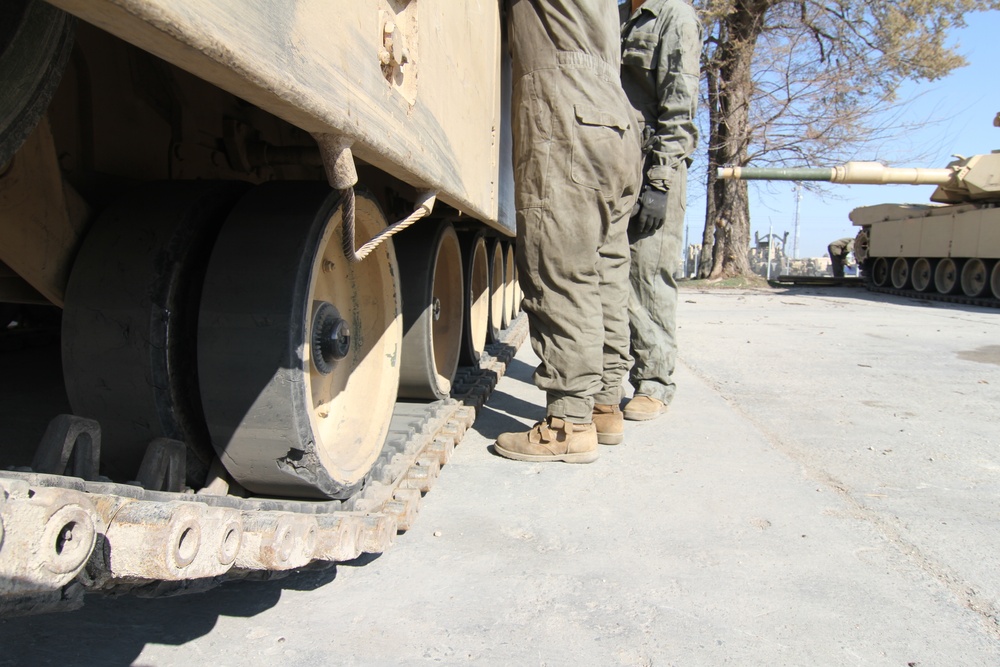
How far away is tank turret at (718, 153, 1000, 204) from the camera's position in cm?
1301

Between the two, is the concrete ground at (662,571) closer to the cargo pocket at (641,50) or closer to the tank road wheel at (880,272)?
the cargo pocket at (641,50)

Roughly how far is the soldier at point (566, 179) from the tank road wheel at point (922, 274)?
14.1m

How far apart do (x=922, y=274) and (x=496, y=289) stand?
1277 cm

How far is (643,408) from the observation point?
12.8 ft

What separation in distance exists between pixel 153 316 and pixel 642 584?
139 cm

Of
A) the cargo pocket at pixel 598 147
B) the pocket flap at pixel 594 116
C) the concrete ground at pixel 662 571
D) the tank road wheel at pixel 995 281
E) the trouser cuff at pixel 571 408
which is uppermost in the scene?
the pocket flap at pixel 594 116

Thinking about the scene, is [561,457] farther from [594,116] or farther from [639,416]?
[594,116]

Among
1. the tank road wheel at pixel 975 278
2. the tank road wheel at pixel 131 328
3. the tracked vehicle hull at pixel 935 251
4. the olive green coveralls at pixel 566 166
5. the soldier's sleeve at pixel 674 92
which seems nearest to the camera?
the tank road wheel at pixel 131 328

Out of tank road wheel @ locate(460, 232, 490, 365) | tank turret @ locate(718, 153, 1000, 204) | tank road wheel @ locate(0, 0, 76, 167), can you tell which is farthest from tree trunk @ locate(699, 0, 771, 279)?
tank road wheel @ locate(0, 0, 76, 167)

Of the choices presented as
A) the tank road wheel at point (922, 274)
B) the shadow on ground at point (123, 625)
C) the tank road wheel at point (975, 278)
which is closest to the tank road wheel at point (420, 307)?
the shadow on ground at point (123, 625)

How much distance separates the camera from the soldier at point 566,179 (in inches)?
109

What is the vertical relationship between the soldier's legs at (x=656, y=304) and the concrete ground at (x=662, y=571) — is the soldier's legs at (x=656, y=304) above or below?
above

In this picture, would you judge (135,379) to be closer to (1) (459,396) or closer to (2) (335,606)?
(2) (335,606)

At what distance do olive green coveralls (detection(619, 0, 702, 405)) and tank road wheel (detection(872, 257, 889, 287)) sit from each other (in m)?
14.8
